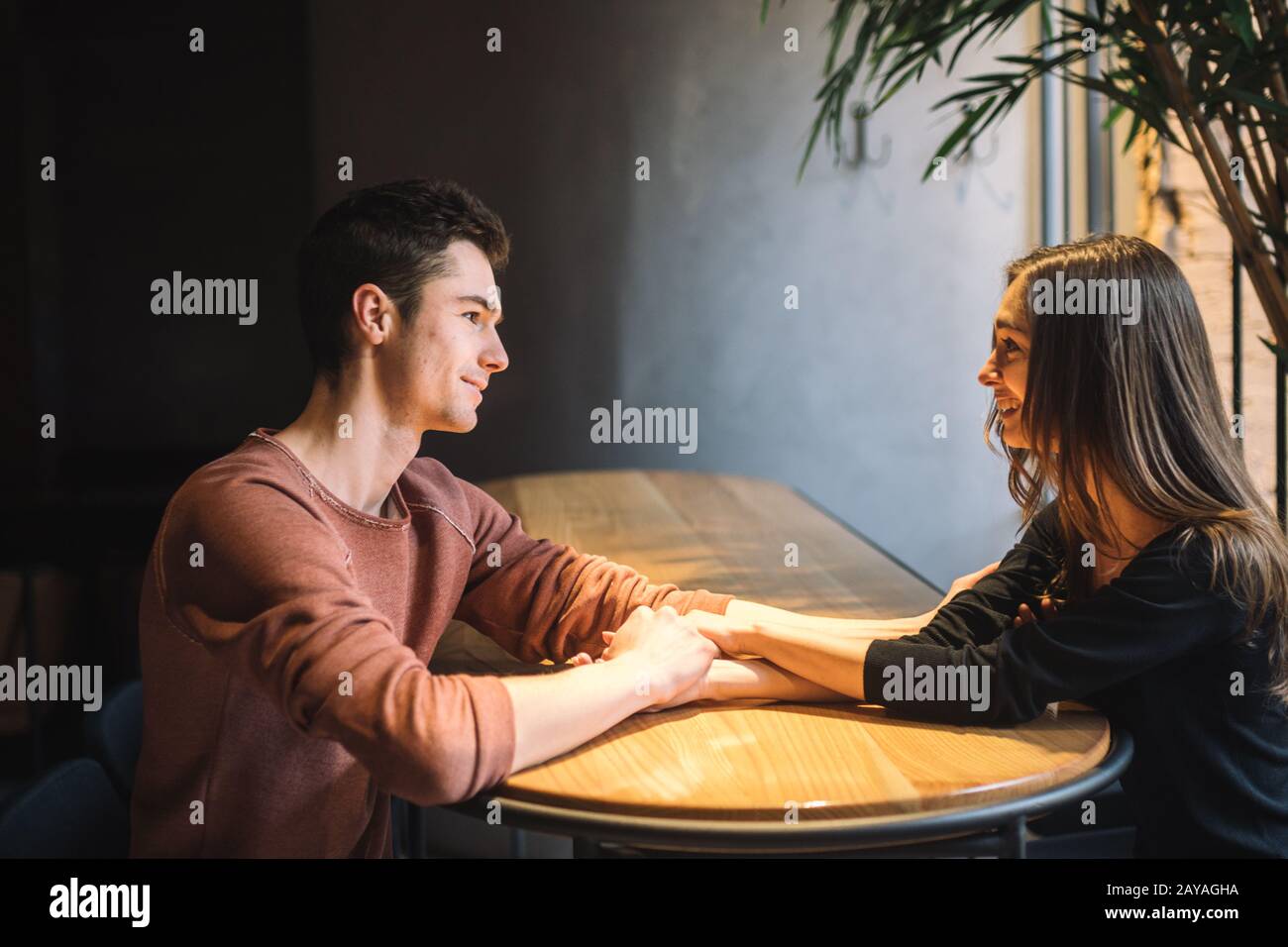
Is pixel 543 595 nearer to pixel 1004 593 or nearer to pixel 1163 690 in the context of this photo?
pixel 1004 593

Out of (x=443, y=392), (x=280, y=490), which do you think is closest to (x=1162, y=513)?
(x=443, y=392)

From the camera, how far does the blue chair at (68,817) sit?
105 centimetres

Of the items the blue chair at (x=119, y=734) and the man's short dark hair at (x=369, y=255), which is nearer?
the man's short dark hair at (x=369, y=255)

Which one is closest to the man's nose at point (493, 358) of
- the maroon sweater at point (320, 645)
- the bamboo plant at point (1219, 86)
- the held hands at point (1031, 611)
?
the maroon sweater at point (320, 645)

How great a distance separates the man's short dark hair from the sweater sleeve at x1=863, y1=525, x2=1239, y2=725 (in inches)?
26.2

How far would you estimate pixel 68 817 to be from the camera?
3.78ft

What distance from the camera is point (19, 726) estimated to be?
2984 millimetres

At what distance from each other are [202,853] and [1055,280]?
1058 mm

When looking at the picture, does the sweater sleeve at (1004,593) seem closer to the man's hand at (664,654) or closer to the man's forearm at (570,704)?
the man's hand at (664,654)

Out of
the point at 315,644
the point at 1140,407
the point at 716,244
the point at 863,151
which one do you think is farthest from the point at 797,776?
the point at 863,151

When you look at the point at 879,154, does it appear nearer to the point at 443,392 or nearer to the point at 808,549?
the point at 808,549

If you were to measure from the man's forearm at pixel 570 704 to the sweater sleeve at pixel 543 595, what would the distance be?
26cm

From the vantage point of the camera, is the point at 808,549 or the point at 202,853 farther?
the point at 808,549

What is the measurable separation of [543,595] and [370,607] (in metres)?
0.42
